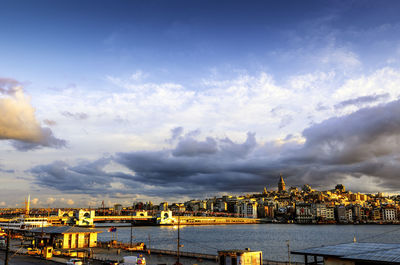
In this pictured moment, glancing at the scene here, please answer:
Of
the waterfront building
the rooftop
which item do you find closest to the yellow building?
the waterfront building

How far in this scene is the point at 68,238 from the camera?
56656mm

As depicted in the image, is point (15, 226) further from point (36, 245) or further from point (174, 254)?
point (174, 254)

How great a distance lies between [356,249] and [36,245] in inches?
2112

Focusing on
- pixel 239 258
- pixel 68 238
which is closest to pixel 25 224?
pixel 68 238

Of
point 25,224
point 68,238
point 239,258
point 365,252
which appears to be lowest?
point 25,224

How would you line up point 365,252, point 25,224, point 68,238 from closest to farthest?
1. point 365,252
2. point 68,238
3. point 25,224

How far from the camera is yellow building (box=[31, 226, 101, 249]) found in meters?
56.2

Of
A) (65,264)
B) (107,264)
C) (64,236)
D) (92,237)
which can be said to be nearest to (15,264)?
(65,264)

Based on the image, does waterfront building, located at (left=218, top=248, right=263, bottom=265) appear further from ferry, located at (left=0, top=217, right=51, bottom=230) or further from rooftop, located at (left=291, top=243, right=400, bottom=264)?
ferry, located at (left=0, top=217, right=51, bottom=230)

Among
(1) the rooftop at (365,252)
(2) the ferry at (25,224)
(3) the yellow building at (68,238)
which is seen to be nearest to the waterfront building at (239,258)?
(1) the rooftop at (365,252)

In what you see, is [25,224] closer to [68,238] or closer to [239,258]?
[68,238]

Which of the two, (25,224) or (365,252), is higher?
(365,252)

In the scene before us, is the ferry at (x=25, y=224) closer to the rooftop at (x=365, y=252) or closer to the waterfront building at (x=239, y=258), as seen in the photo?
the waterfront building at (x=239, y=258)

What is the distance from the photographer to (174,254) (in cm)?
5500
